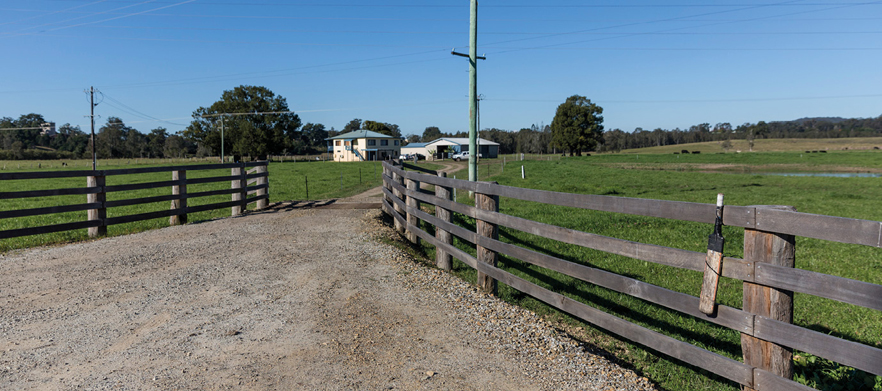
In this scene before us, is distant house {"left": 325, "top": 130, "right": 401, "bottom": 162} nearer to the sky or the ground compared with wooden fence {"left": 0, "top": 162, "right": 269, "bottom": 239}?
nearer to the sky

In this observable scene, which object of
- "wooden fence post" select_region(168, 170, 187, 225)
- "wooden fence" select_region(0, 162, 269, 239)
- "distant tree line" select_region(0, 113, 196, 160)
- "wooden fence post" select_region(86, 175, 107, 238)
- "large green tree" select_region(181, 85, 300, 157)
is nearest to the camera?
"wooden fence" select_region(0, 162, 269, 239)

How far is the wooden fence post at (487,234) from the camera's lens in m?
5.95

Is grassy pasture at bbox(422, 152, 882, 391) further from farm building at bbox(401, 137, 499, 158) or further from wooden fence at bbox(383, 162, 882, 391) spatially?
farm building at bbox(401, 137, 499, 158)

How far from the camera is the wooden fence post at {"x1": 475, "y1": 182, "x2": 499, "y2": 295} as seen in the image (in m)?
5.95

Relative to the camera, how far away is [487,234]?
602cm

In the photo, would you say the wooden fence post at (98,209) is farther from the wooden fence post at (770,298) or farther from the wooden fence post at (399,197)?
the wooden fence post at (770,298)

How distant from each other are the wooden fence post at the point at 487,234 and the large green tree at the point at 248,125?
79661 millimetres

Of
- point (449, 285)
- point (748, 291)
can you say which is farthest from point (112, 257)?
point (748, 291)

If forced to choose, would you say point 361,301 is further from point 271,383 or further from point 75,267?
point 75,267

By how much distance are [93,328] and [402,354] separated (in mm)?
→ 2943

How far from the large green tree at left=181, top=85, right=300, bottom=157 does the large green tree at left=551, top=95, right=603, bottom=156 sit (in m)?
48.5

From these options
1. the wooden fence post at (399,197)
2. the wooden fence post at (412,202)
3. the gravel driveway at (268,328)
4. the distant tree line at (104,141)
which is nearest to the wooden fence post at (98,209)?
the gravel driveway at (268,328)

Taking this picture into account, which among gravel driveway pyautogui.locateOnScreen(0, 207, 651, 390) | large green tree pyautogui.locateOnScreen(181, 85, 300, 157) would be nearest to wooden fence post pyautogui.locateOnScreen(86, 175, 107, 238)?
gravel driveway pyautogui.locateOnScreen(0, 207, 651, 390)

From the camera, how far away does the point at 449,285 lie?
622 cm
